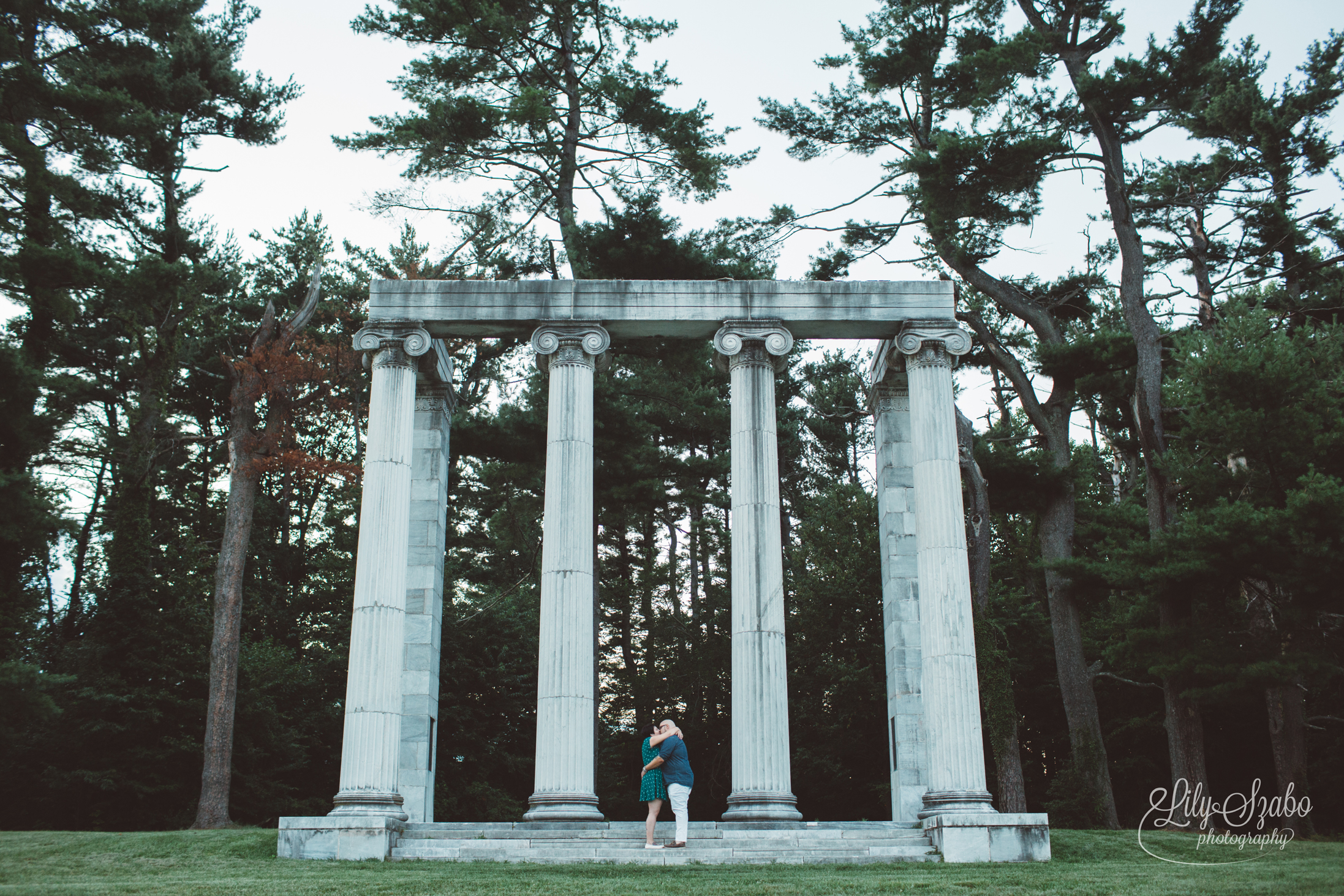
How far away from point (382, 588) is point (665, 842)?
8.43 m

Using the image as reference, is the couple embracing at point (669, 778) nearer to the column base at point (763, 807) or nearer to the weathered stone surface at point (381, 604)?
the column base at point (763, 807)

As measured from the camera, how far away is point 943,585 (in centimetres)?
2455

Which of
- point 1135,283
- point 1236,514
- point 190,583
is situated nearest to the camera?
point 1236,514

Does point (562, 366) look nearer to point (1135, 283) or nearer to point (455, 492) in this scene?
point (1135, 283)

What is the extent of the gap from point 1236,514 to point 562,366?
17053mm

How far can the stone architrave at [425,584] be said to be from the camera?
25828 mm

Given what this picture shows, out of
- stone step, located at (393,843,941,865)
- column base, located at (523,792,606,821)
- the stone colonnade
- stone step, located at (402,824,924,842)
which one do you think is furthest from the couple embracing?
the stone colonnade

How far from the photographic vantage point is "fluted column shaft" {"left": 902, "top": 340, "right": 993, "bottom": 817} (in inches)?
917

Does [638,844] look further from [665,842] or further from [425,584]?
[425,584]

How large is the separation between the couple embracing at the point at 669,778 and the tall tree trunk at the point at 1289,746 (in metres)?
19.6

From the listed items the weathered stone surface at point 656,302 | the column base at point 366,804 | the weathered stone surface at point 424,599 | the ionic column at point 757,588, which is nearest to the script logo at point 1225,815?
the ionic column at point 757,588

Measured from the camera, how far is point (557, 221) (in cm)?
4422

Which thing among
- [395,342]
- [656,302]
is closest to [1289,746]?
[656,302]

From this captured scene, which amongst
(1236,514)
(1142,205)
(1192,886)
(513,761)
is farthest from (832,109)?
(1192,886)
